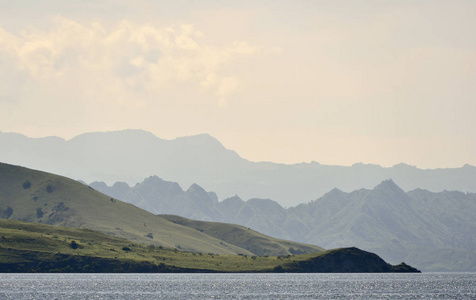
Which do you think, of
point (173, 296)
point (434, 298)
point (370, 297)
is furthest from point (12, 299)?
point (434, 298)

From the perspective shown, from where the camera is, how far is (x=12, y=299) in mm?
178875

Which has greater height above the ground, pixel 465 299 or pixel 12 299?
pixel 465 299

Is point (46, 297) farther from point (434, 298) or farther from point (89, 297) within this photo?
point (434, 298)

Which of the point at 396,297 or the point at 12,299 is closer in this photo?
the point at 12,299

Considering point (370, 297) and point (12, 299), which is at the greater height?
point (370, 297)

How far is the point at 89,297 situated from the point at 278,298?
2004 inches

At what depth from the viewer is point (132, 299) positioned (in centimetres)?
18450

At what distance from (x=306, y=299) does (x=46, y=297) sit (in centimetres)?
6873

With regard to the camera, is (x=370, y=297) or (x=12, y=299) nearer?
(x=12, y=299)

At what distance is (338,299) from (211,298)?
3407 centimetres

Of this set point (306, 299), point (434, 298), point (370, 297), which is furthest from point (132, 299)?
point (434, 298)

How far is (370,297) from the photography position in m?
197

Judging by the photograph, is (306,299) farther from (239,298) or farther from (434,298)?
(434,298)

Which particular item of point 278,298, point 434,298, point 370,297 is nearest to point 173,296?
point 278,298
